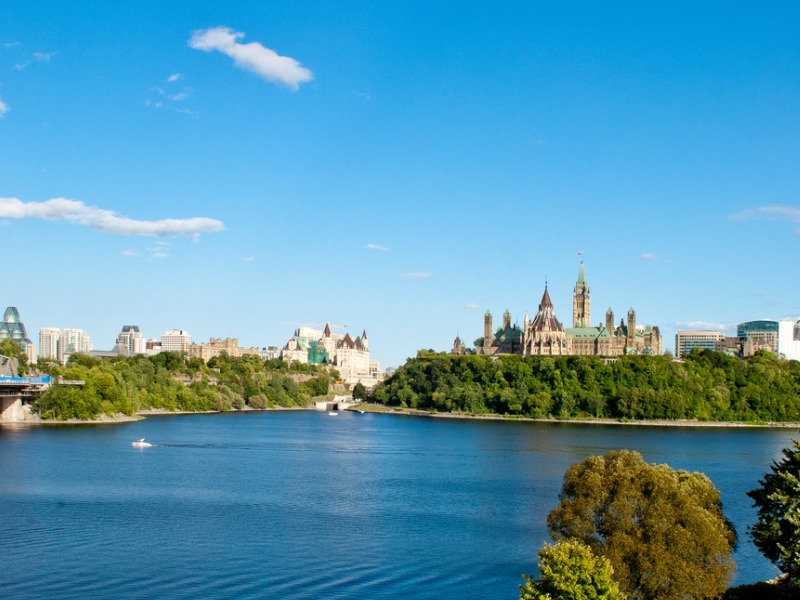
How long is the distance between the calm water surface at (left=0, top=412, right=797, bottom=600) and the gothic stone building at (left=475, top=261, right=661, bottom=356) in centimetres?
7170

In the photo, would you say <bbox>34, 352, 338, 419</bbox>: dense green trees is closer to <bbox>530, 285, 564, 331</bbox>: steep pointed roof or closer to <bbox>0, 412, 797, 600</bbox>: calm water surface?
<bbox>0, 412, 797, 600</bbox>: calm water surface

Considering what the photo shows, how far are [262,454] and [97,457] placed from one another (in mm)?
10764

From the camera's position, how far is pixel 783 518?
21.2 meters

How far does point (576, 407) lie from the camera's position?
105688 millimetres

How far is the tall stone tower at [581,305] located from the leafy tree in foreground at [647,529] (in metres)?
137

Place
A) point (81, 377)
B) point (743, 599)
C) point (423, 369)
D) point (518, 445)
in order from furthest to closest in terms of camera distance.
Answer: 1. point (423, 369)
2. point (81, 377)
3. point (518, 445)
4. point (743, 599)

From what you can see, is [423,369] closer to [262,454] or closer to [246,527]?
[262,454]

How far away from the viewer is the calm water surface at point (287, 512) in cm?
2569

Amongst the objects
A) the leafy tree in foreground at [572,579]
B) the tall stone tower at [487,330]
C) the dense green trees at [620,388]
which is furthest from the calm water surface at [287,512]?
the tall stone tower at [487,330]

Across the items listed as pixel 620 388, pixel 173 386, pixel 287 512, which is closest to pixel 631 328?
pixel 620 388

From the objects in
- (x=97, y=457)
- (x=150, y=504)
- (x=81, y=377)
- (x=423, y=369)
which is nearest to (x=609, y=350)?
(x=423, y=369)

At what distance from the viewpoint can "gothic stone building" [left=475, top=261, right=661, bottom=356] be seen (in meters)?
143

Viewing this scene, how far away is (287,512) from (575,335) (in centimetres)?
11885

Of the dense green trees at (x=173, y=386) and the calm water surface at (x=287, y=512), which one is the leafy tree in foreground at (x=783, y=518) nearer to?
the calm water surface at (x=287, y=512)
